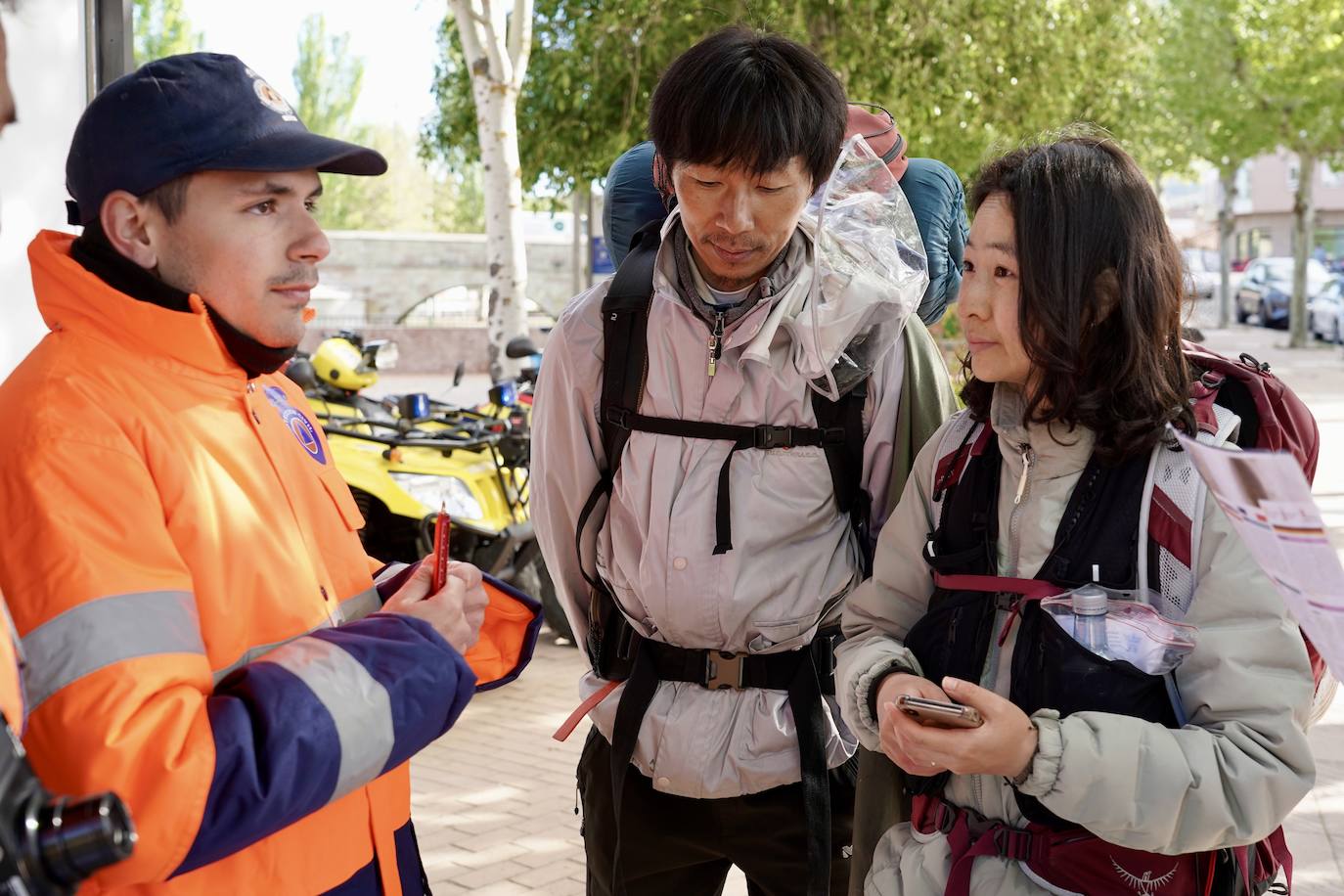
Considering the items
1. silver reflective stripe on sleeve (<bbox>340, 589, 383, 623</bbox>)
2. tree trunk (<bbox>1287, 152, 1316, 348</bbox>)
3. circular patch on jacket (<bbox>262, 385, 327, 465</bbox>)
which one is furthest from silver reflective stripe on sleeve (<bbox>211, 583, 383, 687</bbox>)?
tree trunk (<bbox>1287, 152, 1316, 348</bbox>)

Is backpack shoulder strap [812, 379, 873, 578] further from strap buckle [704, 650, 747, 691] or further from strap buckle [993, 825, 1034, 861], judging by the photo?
strap buckle [993, 825, 1034, 861]

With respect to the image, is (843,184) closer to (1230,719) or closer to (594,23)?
(1230,719)

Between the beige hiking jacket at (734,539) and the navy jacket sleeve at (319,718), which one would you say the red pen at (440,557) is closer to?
the navy jacket sleeve at (319,718)

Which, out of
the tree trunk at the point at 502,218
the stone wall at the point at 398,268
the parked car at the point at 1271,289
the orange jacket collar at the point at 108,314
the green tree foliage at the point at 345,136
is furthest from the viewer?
the green tree foliage at the point at 345,136

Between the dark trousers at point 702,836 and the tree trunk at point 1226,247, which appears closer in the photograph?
the dark trousers at point 702,836

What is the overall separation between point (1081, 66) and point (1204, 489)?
48.2 ft

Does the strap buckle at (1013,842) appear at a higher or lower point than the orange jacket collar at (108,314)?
lower

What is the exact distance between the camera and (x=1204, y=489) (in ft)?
6.37

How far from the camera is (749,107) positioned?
2.44m

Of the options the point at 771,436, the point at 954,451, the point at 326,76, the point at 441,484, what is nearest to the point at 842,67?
the point at 441,484

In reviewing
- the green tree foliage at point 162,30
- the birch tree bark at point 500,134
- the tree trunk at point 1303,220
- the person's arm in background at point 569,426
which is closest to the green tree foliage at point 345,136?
the green tree foliage at point 162,30

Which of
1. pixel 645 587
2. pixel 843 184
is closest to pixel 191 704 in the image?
pixel 645 587

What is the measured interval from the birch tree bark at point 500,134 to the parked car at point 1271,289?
85.9ft

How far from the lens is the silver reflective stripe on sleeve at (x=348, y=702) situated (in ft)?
5.53
